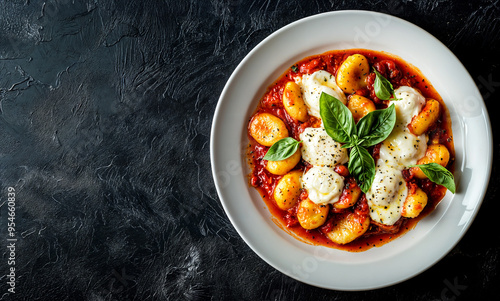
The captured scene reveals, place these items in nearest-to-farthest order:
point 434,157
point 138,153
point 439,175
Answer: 1. point 439,175
2. point 434,157
3. point 138,153

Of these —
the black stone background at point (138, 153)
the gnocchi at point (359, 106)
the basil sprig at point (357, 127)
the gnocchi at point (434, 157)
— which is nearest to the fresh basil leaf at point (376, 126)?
the basil sprig at point (357, 127)

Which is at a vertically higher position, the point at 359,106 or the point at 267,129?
the point at 359,106

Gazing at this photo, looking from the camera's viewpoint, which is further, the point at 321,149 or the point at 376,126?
the point at 321,149

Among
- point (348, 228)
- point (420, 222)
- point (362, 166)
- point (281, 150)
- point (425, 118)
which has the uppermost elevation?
point (425, 118)

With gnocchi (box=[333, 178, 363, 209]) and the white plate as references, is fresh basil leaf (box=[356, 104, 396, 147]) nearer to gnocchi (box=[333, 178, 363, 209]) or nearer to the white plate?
gnocchi (box=[333, 178, 363, 209])

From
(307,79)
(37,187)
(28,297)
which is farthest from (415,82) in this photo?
(28,297)

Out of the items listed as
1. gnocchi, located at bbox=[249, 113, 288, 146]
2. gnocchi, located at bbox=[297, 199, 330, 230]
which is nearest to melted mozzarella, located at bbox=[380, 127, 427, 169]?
gnocchi, located at bbox=[297, 199, 330, 230]

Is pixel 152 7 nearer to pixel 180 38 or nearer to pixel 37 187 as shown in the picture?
pixel 180 38

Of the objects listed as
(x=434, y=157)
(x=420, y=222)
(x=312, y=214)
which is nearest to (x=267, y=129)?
(x=312, y=214)

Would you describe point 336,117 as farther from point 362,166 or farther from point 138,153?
point 138,153
